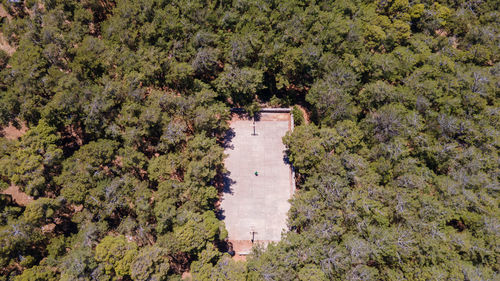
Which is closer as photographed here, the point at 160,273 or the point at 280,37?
the point at 160,273

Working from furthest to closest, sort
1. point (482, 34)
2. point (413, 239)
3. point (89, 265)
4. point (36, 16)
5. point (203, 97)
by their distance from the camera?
point (482, 34), point (36, 16), point (203, 97), point (413, 239), point (89, 265)

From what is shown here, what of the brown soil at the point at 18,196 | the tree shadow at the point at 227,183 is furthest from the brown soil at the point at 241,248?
the brown soil at the point at 18,196

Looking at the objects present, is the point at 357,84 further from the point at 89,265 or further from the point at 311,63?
the point at 89,265

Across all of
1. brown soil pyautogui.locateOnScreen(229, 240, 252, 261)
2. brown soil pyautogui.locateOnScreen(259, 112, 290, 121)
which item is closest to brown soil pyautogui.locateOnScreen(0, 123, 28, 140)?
brown soil pyautogui.locateOnScreen(229, 240, 252, 261)

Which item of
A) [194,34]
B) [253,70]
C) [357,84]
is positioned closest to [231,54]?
[253,70]

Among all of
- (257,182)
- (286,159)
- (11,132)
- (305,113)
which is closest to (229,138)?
(257,182)

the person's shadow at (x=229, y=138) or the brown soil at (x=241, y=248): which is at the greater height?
the person's shadow at (x=229, y=138)

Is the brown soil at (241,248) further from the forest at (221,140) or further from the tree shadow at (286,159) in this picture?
the tree shadow at (286,159)

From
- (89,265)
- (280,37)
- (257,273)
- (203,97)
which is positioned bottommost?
(257,273)
